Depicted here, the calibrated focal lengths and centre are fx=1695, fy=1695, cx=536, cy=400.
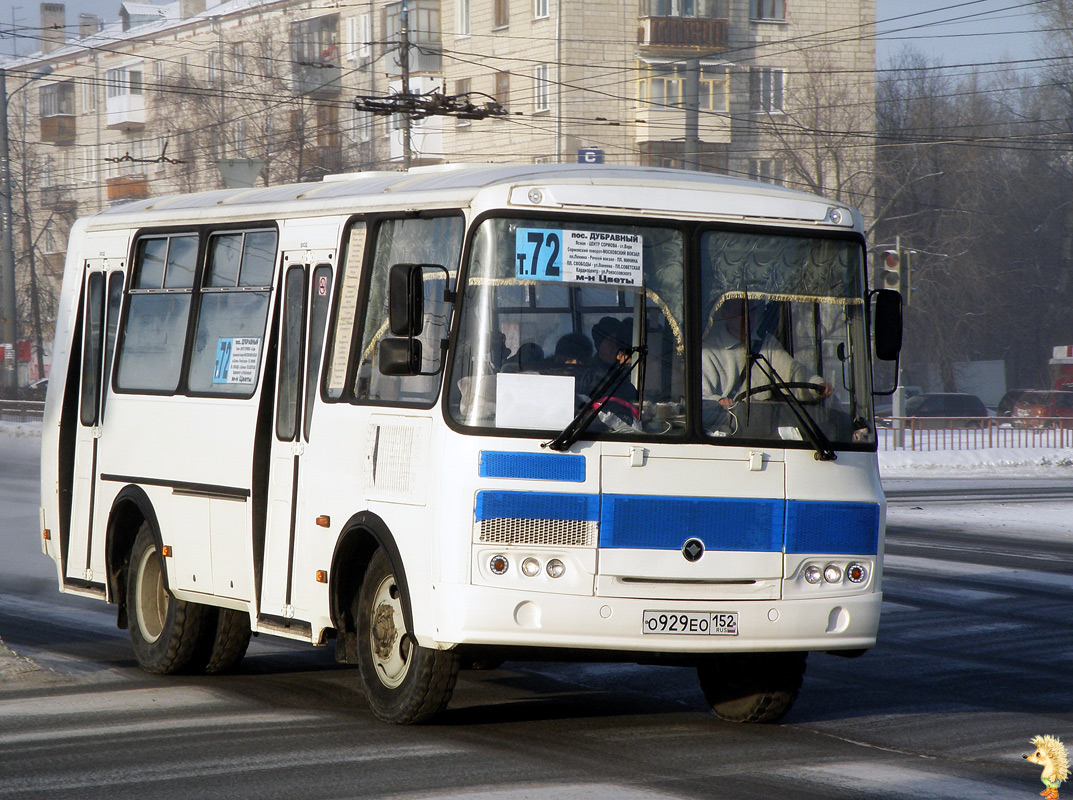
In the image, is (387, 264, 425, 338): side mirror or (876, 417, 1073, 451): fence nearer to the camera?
(387, 264, 425, 338): side mirror

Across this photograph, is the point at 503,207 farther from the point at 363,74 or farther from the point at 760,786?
the point at 363,74

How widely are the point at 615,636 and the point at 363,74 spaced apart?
61.8m

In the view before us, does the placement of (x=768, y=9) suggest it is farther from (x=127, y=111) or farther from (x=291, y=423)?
(x=291, y=423)

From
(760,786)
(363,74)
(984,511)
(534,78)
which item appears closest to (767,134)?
(534,78)

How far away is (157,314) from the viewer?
412 inches

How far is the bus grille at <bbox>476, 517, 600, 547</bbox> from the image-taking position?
7523mm

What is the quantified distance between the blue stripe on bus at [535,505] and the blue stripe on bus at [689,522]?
0.27 feet

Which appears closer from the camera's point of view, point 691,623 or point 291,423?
point 691,623

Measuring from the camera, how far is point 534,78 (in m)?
57.2

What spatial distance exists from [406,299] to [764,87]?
179 feet

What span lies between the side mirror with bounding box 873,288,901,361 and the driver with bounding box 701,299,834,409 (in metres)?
0.57

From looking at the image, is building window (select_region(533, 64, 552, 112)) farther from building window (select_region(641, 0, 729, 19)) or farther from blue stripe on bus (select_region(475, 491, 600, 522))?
blue stripe on bus (select_region(475, 491, 600, 522))

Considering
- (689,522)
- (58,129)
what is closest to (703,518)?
(689,522)

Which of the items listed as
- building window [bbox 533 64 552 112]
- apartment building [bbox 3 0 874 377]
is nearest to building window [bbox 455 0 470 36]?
apartment building [bbox 3 0 874 377]
